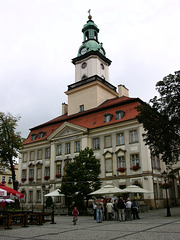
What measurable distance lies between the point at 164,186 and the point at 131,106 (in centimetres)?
1565

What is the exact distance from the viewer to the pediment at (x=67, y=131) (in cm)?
3847

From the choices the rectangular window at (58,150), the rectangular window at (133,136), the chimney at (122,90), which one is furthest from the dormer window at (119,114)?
the rectangular window at (58,150)

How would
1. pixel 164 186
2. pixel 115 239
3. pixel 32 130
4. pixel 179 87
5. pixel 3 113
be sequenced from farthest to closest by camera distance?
pixel 32 130
pixel 3 113
pixel 164 186
pixel 179 87
pixel 115 239

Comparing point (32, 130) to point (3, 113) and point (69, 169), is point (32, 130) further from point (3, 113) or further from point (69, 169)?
point (69, 169)

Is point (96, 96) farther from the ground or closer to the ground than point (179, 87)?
farther from the ground

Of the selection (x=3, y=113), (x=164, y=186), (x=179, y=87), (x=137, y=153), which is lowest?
(x=164, y=186)

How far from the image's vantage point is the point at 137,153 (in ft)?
107

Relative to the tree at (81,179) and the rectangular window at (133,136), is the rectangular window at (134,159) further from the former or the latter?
the tree at (81,179)

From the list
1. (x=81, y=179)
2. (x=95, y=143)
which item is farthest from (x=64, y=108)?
(x=81, y=179)

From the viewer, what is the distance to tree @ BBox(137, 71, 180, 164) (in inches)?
808

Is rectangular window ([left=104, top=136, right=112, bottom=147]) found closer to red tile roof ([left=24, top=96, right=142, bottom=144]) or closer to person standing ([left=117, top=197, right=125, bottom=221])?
red tile roof ([left=24, top=96, right=142, bottom=144])

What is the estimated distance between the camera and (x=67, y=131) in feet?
132

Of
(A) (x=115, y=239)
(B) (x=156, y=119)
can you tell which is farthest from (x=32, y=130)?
(A) (x=115, y=239)

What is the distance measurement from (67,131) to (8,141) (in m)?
9.80
